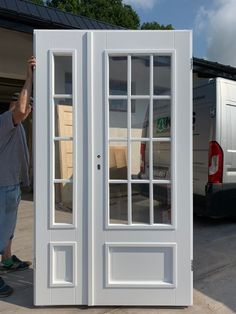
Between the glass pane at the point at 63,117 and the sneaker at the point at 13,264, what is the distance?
71.1 inches

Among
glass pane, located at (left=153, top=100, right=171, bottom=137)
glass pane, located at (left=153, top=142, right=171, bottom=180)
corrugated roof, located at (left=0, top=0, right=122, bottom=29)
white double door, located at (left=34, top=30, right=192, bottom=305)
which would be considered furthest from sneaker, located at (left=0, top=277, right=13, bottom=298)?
corrugated roof, located at (left=0, top=0, right=122, bottom=29)

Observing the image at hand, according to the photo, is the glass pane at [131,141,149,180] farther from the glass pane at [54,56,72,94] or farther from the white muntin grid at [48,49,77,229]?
the glass pane at [54,56,72,94]

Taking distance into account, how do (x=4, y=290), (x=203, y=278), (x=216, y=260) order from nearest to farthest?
(x=4, y=290) < (x=203, y=278) < (x=216, y=260)

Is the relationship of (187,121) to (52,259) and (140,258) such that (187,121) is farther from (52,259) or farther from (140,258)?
(52,259)

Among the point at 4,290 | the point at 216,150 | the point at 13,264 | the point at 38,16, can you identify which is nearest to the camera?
the point at 4,290

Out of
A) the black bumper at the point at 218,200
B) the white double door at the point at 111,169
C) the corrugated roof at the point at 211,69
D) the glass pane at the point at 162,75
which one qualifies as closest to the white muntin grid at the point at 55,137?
the white double door at the point at 111,169

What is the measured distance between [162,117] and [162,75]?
1.17ft

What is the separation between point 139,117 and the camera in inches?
145

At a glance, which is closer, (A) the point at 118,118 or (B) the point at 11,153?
(A) the point at 118,118

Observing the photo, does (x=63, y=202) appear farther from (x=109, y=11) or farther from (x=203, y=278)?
(x=109, y=11)

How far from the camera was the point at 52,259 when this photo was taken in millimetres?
3619

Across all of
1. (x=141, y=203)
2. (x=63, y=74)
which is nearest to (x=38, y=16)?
(x=63, y=74)

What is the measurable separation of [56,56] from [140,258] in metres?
1.86

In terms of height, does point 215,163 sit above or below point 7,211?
above
